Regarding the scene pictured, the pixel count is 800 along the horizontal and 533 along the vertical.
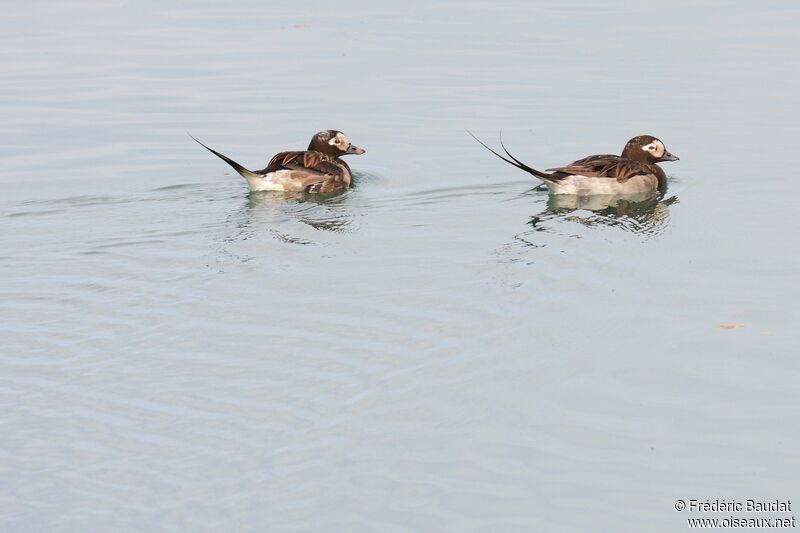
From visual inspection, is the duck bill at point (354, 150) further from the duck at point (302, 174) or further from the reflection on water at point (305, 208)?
the reflection on water at point (305, 208)

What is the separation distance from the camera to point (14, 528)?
6621 millimetres

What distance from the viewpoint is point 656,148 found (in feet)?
50.6

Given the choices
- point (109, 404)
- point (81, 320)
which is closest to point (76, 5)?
point (81, 320)

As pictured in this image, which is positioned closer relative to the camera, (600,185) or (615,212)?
(615,212)

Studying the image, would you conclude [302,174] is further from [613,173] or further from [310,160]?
[613,173]

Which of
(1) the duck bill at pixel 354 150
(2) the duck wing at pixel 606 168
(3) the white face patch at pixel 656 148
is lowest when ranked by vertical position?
(2) the duck wing at pixel 606 168

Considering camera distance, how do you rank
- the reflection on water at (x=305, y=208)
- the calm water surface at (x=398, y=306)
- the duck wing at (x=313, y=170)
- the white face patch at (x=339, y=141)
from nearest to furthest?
1. the calm water surface at (x=398, y=306)
2. the reflection on water at (x=305, y=208)
3. the duck wing at (x=313, y=170)
4. the white face patch at (x=339, y=141)

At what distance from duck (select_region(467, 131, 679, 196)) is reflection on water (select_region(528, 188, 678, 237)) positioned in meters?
0.10

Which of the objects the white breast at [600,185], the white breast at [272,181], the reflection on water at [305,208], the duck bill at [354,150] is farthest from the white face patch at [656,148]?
the white breast at [272,181]

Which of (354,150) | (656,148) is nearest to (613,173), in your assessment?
(656,148)

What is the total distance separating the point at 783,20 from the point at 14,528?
2063cm

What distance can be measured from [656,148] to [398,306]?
6.22 meters

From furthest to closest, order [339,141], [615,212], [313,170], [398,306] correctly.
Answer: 1. [339,141]
2. [313,170]
3. [615,212]
4. [398,306]

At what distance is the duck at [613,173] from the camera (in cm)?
1445
